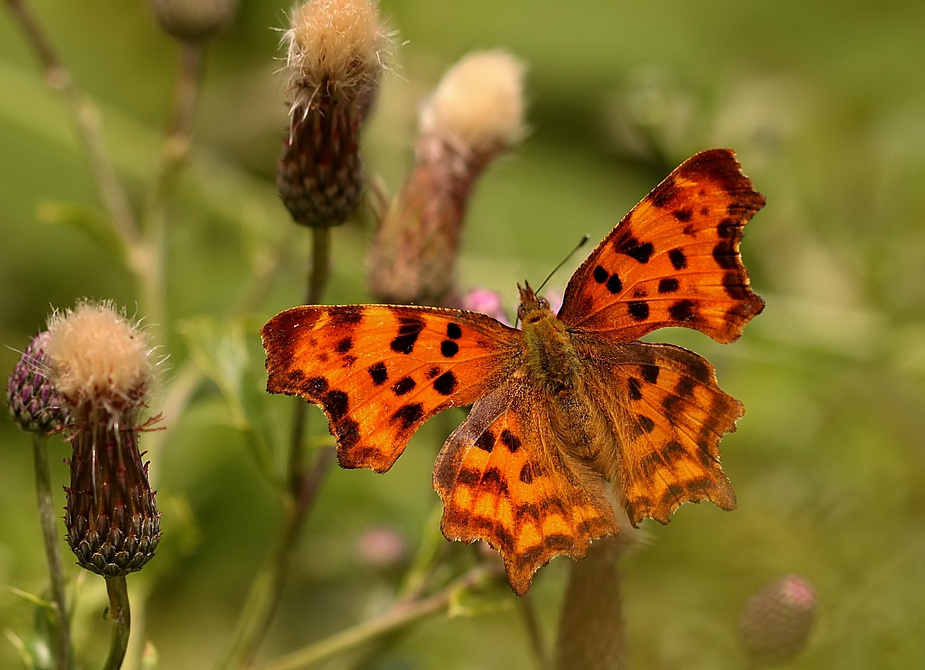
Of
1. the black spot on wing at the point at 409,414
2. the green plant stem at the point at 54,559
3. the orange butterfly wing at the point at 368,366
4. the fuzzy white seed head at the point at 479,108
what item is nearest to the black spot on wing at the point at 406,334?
the orange butterfly wing at the point at 368,366

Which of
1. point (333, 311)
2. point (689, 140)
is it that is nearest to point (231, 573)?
point (333, 311)

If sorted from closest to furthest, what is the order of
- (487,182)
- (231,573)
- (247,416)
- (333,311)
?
(333,311)
(247,416)
(231,573)
(487,182)

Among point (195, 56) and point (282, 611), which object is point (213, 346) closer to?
point (195, 56)

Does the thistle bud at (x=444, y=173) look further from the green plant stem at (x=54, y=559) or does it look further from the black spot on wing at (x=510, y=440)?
A: the green plant stem at (x=54, y=559)

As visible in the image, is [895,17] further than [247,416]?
Yes

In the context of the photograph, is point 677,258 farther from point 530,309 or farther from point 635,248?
point 530,309
